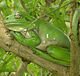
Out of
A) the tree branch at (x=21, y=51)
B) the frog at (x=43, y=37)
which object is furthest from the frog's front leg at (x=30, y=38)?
the tree branch at (x=21, y=51)

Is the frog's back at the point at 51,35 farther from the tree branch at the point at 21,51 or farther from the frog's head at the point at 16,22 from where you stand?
the tree branch at the point at 21,51

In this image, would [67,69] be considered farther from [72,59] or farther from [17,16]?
[17,16]

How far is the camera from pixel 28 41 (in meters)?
1.91

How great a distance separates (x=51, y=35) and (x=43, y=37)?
→ 106mm

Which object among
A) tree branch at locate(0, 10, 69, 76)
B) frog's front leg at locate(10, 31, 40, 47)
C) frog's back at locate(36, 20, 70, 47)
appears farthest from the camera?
frog's back at locate(36, 20, 70, 47)

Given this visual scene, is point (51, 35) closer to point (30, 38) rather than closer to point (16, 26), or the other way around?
point (30, 38)

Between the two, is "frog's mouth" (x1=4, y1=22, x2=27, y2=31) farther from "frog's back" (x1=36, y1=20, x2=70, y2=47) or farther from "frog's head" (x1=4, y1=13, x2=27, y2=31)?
"frog's back" (x1=36, y1=20, x2=70, y2=47)

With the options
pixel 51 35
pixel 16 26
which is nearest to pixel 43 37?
pixel 51 35

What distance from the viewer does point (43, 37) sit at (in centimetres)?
203

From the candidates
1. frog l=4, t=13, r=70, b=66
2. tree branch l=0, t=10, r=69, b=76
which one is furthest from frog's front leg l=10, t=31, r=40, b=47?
tree branch l=0, t=10, r=69, b=76

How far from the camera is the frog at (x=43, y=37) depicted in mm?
1915

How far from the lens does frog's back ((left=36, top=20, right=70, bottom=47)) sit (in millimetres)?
1996

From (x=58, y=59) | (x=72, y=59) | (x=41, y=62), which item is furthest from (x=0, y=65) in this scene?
(x=72, y=59)

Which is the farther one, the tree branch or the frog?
the frog
